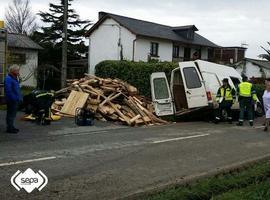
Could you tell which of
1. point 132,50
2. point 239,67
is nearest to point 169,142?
point 132,50

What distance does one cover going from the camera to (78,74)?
179 feet

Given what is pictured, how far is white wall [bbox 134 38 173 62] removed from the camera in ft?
161

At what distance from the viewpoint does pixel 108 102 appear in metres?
19.4

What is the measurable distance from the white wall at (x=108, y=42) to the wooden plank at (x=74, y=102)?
1160 inches

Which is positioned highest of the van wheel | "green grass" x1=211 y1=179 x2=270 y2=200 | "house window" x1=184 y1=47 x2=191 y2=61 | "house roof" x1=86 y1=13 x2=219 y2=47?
"house roof" x1=86 y1=13 x2=219 y2=47

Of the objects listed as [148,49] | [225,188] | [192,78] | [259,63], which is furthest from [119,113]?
[259,63]

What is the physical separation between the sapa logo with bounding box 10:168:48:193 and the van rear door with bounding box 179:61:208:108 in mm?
11050

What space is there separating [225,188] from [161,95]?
1238 cm

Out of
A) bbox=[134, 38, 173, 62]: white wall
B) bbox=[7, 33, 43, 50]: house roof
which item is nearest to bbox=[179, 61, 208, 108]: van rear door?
bbox=[134, 38, 173, 62]: white wall

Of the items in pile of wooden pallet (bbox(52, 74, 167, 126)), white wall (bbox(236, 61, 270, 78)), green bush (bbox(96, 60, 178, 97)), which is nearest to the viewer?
pile of wooden pallet (bbox(52, 74, 167, 126))

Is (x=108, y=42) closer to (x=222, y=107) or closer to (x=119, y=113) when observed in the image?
(x=222, y=107)

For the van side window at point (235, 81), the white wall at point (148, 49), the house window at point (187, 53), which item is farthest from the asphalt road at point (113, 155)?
the house window at point (187, 53)

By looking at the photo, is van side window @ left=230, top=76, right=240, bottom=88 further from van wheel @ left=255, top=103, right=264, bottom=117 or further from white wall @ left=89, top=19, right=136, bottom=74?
white wall @ left=89, top=19, right=136, bottom=74

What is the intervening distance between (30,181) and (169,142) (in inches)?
222
